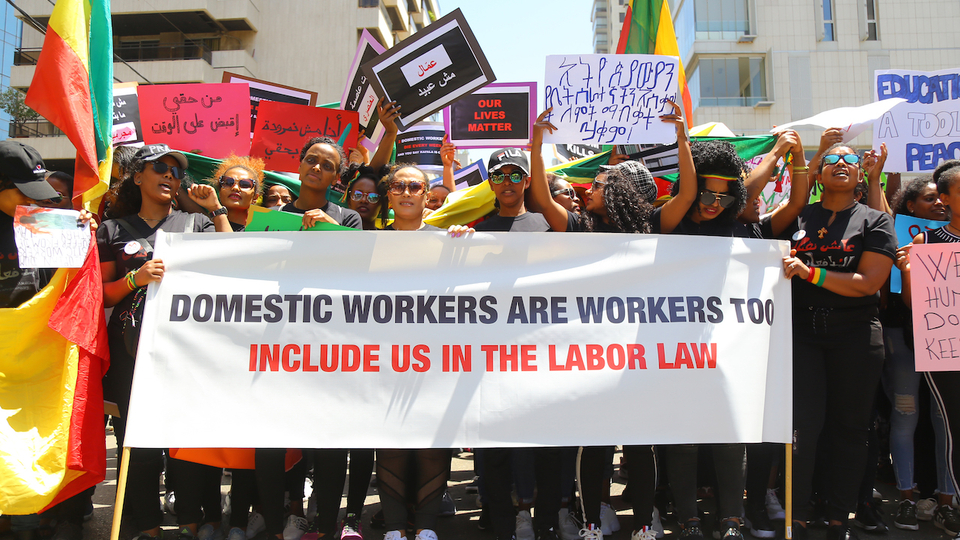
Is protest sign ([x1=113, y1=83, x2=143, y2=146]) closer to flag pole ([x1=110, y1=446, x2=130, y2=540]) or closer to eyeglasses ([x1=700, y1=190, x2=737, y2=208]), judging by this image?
flag pole ([x1=110, y1=446, x2=130, y2=540])

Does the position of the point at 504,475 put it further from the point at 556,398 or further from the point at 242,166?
the point at 242,166

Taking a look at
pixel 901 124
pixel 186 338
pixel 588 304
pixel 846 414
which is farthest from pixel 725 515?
pixel 901 124

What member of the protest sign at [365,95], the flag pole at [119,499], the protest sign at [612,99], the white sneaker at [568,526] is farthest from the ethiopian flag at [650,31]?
the flag pole at [119,499]

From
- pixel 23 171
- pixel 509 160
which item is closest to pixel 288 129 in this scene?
pixel 23 171

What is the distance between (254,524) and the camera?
355cm

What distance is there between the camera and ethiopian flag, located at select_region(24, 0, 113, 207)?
3.25 metres

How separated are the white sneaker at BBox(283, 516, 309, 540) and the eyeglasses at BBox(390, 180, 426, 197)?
5.97ft

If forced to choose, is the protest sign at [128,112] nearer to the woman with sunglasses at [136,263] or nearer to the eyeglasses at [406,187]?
the woman with sunglasses at [136,263]

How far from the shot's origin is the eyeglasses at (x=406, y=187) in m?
3.52

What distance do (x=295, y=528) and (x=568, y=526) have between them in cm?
145

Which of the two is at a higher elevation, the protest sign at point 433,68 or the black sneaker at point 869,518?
the protest sign at point 433,68

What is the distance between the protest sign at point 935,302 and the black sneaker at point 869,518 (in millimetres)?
841

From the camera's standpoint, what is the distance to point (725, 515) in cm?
320

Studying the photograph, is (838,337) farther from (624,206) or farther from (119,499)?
(119,499)
